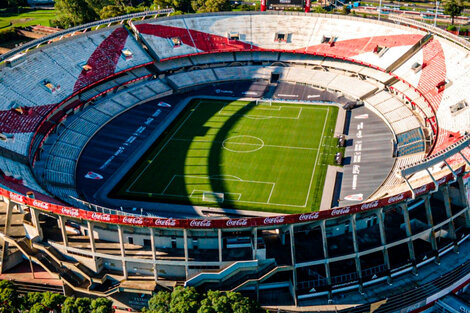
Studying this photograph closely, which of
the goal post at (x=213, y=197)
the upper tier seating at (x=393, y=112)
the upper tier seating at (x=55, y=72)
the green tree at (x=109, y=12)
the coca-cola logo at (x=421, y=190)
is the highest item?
the green tree at (x=109, y=12)

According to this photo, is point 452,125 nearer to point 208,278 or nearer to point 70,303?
point 208,278

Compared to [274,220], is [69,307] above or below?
below

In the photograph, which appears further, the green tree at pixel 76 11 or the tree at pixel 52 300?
the green tree at pixel 76 11

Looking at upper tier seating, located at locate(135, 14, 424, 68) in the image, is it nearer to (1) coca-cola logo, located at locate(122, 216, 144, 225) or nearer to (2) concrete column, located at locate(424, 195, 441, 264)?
(2) concrete column, located at locate(424, 195, 441, 264)

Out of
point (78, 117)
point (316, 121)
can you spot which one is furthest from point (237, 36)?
point (78, 117)

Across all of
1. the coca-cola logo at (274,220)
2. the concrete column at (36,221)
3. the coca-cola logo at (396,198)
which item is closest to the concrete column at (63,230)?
the concrete column at (36,221)

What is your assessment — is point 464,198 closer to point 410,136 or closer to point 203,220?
point 410,136

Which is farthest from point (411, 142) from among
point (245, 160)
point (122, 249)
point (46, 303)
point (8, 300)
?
point (8, 300)

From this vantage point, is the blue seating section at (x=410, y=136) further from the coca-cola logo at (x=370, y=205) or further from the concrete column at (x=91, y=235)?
the concrete column at (x=91, y=235)
